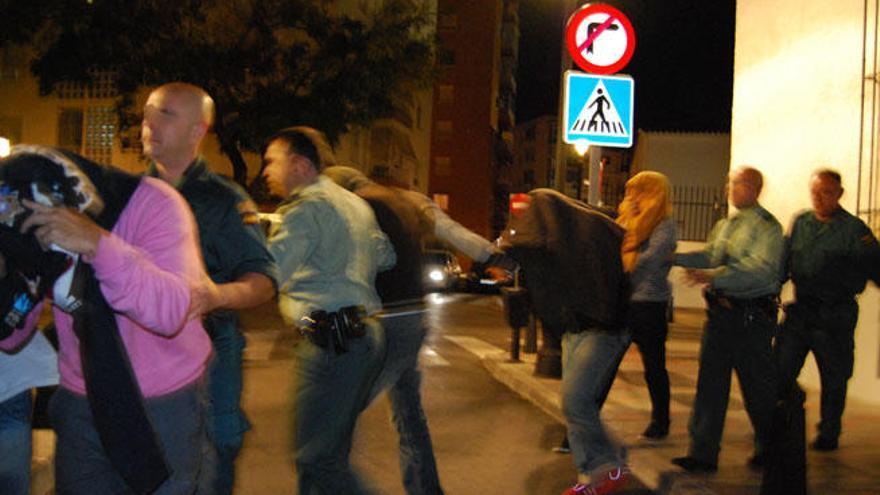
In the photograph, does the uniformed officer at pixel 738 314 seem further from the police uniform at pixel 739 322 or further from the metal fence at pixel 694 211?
the metal fence at pixel 694 211

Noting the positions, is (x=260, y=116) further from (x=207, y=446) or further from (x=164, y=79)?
(x=207, y=446)

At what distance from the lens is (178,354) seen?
2.51 meters

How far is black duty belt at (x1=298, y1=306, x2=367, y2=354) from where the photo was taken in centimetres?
378

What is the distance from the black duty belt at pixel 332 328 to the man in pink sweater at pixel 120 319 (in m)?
1.17

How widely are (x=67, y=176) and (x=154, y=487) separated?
805 millimetres

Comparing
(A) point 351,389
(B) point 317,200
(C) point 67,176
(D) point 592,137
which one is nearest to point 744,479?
(A) point 351,389

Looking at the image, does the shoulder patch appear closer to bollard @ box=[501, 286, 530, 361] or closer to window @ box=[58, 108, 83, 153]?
bollard @ box=[501, 286, 530, 361]

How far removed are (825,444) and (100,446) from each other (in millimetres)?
5495

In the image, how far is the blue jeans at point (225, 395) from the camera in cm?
343

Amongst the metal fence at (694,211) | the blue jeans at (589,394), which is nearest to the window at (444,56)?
the metal fence at (694,211)

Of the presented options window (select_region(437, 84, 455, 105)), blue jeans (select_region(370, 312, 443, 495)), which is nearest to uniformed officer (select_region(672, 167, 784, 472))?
blue jeans (select_region(370, 312, 443, 495))

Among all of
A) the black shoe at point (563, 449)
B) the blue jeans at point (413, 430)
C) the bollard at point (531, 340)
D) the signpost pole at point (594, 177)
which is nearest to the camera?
the blue jeans at point (413, 430)

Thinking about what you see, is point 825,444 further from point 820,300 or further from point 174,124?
point 174,124

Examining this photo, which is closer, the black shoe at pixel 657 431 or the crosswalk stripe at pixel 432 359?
the black shoe at pixel 657 431
